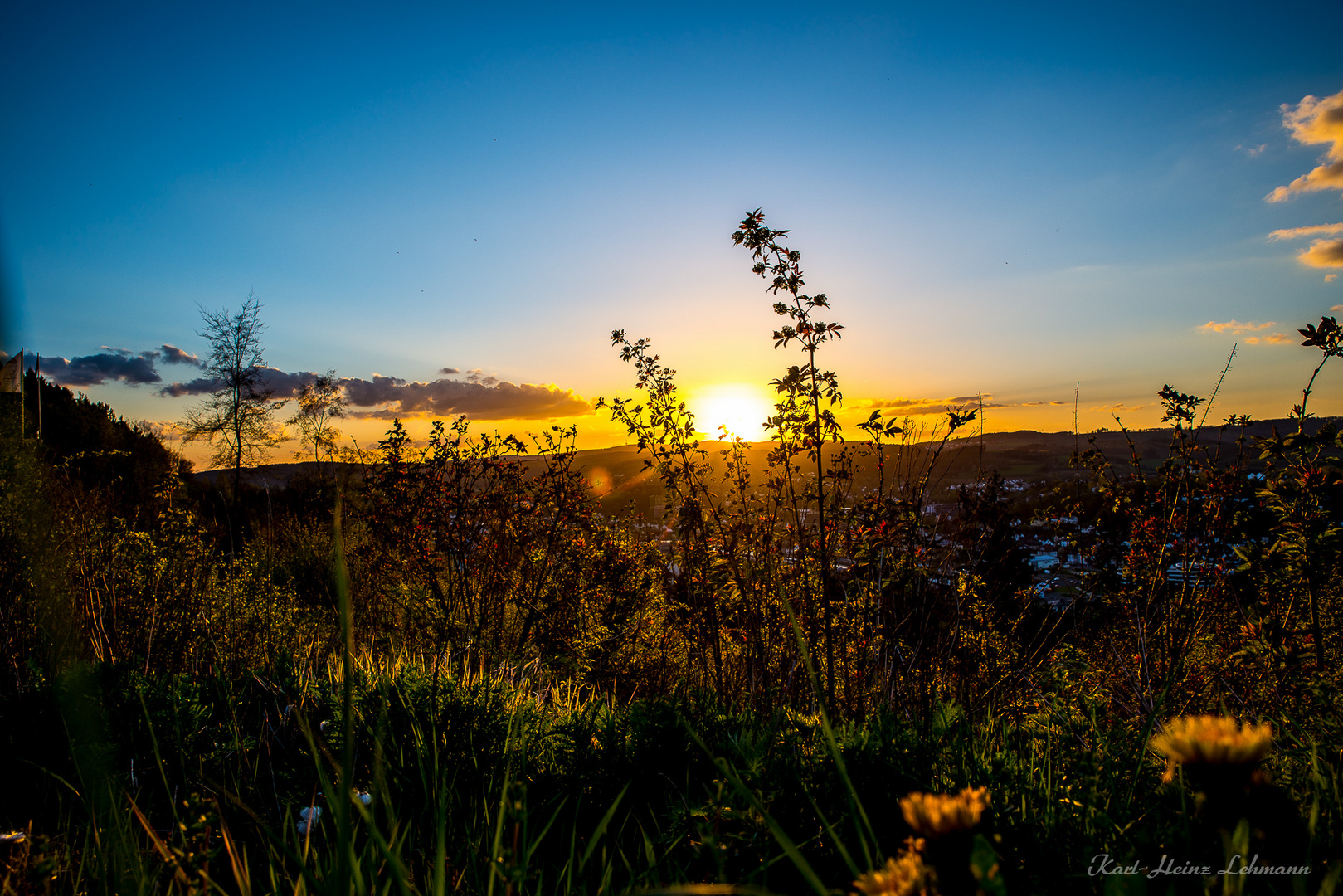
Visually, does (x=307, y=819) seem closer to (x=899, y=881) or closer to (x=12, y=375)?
(x=899, y=881)

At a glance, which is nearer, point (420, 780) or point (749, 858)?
point (749, 858)

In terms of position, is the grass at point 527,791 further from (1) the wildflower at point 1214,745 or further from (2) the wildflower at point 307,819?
(1) the wildflower at point 1214,745

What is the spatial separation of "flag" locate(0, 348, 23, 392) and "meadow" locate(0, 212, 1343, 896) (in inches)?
42.1

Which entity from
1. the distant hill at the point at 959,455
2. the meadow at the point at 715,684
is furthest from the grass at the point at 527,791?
the distant hill at the point at 959,455

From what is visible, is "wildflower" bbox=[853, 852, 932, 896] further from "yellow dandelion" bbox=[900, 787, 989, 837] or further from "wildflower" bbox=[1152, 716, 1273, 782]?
"wildflower" bbox=[1152, 716, 1273, 782]

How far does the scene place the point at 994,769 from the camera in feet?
5.34

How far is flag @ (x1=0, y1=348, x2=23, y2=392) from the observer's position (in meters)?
7.37

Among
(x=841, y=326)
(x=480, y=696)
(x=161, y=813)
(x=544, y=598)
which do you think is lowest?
(x=544, y=598)

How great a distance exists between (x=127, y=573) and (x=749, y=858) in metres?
5.70

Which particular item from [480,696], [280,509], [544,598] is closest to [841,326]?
[480,696]

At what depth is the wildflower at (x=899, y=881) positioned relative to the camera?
0.47 meters

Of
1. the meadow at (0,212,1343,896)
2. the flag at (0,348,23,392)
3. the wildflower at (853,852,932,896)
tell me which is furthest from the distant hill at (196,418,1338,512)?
the flag at (0,348,23,392)

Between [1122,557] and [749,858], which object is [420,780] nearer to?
[749,858]

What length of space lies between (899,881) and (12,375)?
12.4 m
